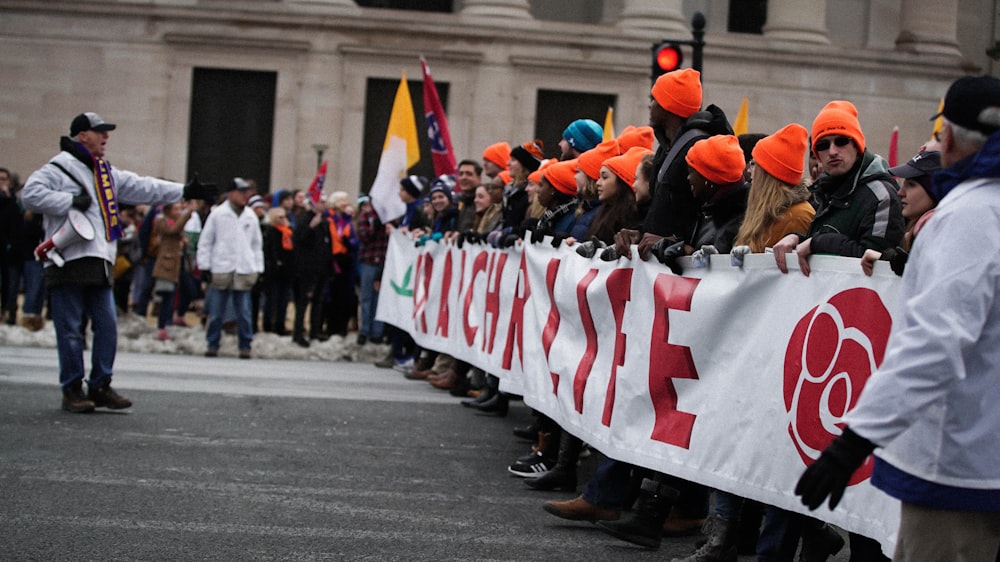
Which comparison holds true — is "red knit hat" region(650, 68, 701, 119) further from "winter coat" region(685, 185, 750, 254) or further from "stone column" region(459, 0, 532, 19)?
"stone column" region(459, 0, 532, 19)

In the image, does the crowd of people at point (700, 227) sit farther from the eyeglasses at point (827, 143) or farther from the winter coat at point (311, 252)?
the winter coat at point (311, 252)

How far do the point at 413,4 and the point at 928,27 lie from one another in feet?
41.9

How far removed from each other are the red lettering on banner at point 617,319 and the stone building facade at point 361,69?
2468cm

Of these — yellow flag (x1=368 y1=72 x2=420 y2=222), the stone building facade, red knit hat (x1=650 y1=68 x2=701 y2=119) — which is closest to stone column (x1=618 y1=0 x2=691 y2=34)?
the stone building facade

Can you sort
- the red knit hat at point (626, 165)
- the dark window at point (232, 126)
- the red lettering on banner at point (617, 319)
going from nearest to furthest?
1. the red lettering on banner at point (617, 319)
2. the red knit hat at point (626, 165)
3. the dark window at point (232, 126)

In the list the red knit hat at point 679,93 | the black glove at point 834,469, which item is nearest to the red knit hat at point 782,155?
the red knit hat at point 679,93

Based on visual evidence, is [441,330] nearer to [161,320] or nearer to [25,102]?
[161,320]

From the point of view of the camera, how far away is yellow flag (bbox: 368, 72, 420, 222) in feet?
57.4

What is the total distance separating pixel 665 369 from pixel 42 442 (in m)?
4.42

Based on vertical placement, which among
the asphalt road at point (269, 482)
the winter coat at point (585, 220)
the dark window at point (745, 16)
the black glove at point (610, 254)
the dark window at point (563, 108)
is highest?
the dark window at point (745, 16)

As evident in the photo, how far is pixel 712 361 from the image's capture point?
6242mm

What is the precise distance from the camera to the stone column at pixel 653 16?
33.2m

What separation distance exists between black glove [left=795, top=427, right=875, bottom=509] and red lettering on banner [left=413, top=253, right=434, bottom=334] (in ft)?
35.7

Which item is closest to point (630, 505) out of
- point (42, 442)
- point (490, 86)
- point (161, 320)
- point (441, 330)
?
point (42, 442)
